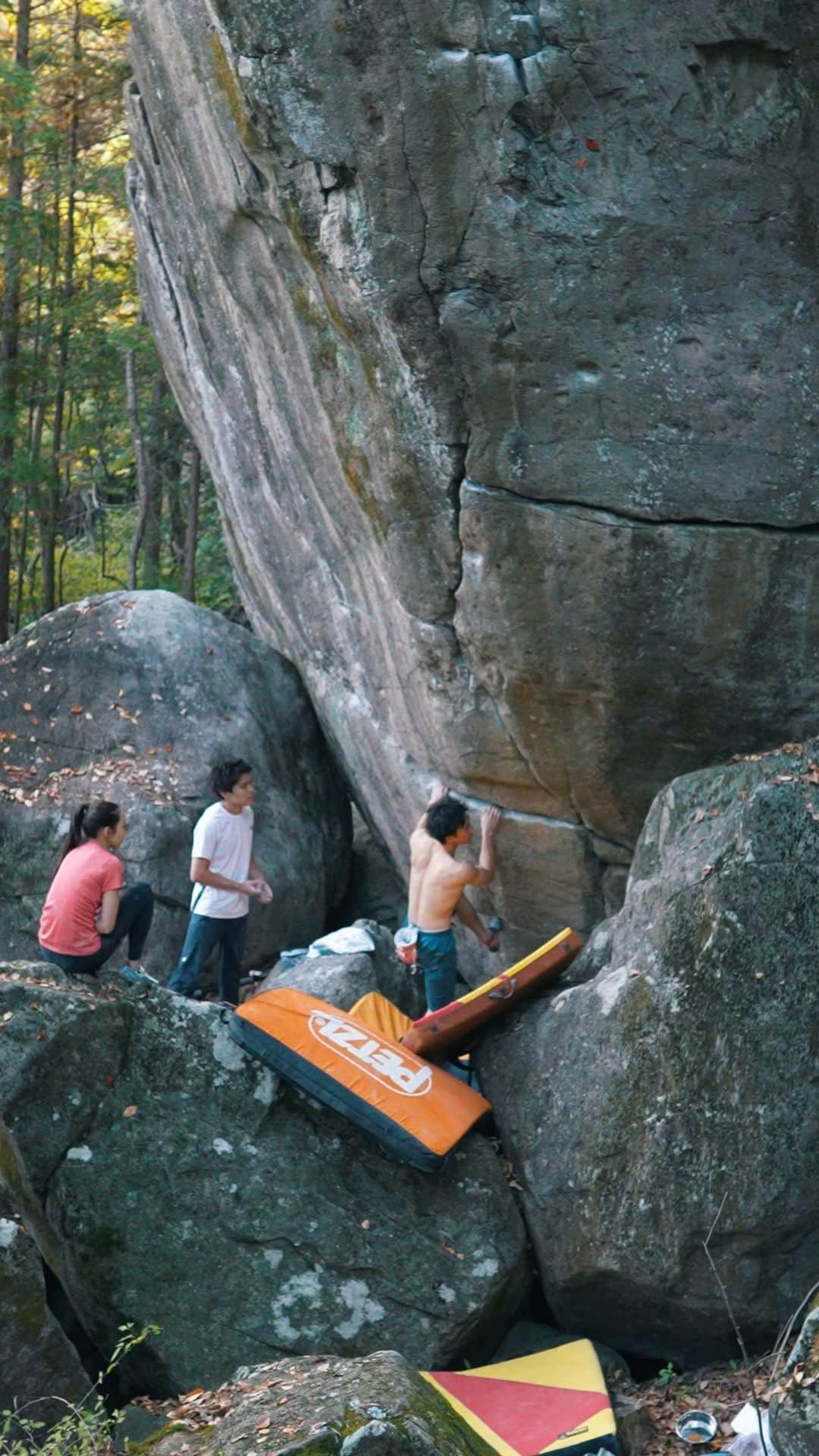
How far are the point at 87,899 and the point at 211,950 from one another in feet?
6.52

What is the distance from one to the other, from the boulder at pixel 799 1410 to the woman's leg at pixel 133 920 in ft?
14.2

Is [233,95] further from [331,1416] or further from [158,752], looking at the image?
[331,1416]

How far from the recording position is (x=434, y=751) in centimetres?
968

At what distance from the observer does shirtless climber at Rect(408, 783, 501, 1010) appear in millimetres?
8445

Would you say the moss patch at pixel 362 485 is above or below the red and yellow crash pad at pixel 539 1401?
above

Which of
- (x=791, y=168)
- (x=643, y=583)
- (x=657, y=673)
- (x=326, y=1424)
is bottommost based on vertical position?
(x=326, y=1424)

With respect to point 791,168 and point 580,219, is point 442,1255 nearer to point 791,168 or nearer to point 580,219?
point 580,219

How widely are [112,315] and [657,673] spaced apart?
46.3 feet

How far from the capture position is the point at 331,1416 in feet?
14.5

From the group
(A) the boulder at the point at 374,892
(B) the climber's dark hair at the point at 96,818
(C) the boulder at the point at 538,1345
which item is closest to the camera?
(C) the boulder at the point at 538,1345

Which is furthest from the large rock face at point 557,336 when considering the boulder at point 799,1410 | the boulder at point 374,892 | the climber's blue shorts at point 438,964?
the boulder at point 799,1410

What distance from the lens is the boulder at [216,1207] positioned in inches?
262

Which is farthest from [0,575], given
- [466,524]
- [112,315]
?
[466,524]

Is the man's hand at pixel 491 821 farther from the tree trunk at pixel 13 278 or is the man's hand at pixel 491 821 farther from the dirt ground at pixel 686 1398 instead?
the tree trunk at pixel 13 278
